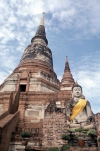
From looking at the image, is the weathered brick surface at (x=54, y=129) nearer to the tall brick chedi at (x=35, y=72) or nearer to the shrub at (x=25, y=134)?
the shrub at (x=25, y=134)

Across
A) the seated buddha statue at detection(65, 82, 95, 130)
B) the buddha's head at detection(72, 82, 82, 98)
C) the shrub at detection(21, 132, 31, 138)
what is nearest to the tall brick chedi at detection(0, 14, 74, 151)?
the seated buddha statue at detection(65, 82, 95, 130)

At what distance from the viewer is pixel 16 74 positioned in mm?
21047

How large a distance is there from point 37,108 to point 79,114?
698 cm

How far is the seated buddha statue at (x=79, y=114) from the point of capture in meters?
9.56

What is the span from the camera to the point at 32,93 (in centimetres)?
1744

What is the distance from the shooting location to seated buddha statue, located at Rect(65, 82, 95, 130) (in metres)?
9.56

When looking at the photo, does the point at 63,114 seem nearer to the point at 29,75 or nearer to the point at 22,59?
the point at 29,75

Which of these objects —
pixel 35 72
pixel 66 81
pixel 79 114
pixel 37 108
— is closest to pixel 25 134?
pixel 79 114

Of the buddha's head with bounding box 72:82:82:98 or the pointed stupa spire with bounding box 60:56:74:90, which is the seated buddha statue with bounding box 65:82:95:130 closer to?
the buddha's head with bounding box 72:82:82:98

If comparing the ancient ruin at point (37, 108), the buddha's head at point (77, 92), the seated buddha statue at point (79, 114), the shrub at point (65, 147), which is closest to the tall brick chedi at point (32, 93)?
the ancient ruin at point (37, 108)

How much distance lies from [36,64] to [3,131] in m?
13.3

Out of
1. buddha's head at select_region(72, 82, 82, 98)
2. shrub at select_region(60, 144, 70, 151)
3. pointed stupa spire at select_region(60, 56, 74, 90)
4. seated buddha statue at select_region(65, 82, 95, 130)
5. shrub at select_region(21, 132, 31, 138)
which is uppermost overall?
pointed stupa spire at select_region(60, 56, 74, 90)

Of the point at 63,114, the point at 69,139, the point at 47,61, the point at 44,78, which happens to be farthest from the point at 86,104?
the point at 47,61

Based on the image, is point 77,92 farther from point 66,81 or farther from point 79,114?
point 66,81
